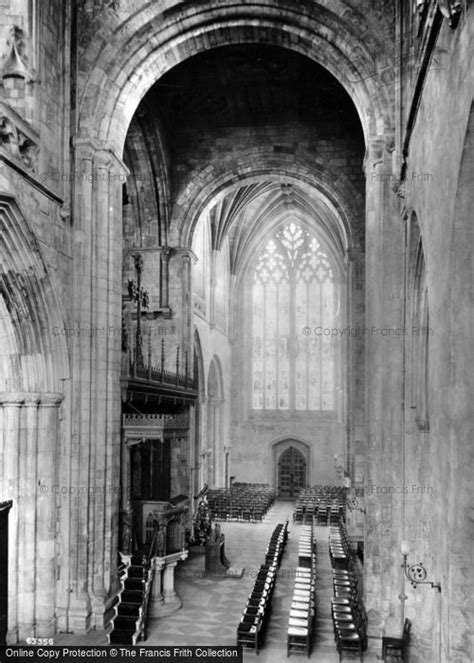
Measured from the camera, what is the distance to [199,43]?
1441 cm

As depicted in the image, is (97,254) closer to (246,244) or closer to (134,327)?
(134,327)

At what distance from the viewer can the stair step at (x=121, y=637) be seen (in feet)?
37.6

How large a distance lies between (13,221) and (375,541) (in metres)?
8.45

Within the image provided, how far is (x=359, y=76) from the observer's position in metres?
13.3

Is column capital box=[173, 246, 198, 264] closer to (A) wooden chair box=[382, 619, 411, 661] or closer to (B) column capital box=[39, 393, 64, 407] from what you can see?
(B) column capital box=[39, 393, 64, 407]

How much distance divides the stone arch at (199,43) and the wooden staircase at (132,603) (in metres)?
8.45

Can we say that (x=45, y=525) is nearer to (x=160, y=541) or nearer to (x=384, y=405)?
(x=160, y=541)

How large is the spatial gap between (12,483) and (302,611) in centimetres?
577

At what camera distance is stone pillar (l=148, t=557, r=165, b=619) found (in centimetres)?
1365

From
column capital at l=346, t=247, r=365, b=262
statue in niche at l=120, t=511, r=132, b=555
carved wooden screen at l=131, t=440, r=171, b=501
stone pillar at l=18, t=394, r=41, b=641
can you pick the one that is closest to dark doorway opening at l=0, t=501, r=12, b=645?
stone pillar at l=18, t=394, r=41, b=641

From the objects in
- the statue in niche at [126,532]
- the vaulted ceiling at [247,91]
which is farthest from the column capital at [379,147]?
the statue in niche at [126,532]

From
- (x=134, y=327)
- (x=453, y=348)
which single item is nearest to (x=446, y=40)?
(x=453, y=348)

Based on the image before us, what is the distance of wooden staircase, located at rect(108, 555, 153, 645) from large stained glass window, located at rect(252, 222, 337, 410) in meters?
21.6

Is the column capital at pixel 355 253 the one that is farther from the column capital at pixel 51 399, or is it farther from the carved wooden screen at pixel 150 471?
the column capital at pixel 51 399
